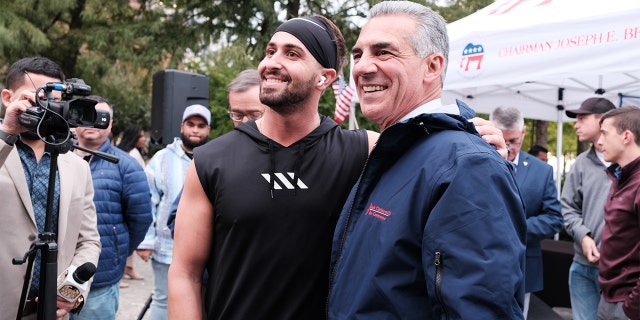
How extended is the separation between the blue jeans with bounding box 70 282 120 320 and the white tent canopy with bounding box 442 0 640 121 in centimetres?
343

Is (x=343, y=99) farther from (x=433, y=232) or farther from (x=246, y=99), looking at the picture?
(x=433, y=232)

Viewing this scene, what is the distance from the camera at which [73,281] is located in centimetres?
282

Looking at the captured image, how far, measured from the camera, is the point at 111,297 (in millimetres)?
4191

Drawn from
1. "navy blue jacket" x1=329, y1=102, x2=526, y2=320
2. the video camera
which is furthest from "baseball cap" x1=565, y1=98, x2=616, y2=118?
the video camera

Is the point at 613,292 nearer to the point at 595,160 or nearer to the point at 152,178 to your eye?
the point at 595,160

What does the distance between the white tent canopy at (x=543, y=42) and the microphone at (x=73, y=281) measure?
3.67m

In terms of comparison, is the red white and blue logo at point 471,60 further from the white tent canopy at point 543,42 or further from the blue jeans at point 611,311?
the blue jeans at point 611,311

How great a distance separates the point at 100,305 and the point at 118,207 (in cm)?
74

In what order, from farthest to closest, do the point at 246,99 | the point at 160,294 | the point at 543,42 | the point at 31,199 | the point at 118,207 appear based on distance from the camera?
the point at 160,294 < the point at 543,42 < the point at 118,207 < the point at 246,99 < the point at 31,199

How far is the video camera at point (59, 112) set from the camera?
262cm

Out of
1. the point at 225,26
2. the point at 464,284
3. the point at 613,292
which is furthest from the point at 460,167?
the point at 225,26

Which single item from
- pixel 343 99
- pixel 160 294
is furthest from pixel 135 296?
pixel 343 99

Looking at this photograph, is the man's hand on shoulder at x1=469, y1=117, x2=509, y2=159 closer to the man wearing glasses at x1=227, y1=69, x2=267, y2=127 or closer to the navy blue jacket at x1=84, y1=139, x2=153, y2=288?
the man wearing glasses at x1=227, y1=69, x2=267, y2=127

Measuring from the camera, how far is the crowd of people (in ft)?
4.84
